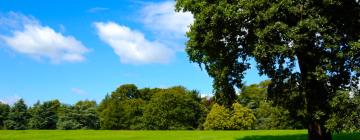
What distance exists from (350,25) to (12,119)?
341ft

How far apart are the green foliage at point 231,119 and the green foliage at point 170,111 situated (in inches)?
762

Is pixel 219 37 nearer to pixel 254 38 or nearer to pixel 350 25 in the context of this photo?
pixel 254 38

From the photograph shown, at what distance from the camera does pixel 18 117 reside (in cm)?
12206

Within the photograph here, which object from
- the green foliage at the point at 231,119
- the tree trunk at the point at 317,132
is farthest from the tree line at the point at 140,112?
the tree trunk at the point at 317,132

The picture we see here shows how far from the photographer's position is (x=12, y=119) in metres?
121

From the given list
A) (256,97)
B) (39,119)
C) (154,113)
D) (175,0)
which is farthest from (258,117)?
(175,0)

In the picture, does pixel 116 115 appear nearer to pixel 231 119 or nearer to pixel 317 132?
pixel 231 119

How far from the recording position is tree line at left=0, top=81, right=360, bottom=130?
112875 millimetres

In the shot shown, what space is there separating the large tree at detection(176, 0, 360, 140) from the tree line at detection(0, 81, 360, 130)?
6716 cm

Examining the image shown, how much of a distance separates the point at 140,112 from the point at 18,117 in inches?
1100

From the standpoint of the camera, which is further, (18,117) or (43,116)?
(43,116)

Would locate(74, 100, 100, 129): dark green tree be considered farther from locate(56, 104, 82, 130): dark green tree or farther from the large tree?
the large tree

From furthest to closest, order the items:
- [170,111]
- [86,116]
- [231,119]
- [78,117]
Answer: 1. [86,116]
2. [78,117]
3. [170,111]
4. [231,119]

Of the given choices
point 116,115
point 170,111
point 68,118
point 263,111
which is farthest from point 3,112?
point 263,111
